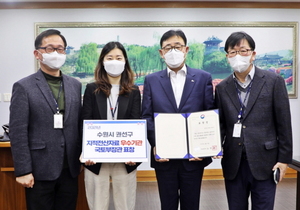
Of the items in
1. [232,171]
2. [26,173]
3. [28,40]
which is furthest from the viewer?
[28,40]

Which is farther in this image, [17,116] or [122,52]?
[122,52]

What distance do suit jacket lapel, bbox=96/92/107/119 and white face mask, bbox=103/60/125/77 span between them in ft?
0.60

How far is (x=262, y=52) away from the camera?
4.54 meters

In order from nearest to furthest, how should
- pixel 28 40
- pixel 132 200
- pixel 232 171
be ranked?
pixel 232 171, pixel 132 200, pixel 28 40

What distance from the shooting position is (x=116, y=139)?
6.45ft

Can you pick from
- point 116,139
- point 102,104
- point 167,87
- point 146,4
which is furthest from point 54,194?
point 146,4

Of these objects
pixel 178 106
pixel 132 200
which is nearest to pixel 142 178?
pixel 132 200

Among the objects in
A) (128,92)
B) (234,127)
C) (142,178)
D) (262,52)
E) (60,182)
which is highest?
(262,52)

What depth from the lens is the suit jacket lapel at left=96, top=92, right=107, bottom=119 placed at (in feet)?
6.64

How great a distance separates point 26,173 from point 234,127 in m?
1.41

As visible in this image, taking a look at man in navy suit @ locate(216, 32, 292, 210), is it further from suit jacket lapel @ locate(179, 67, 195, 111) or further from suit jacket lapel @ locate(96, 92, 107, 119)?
suit jacket lapel @ locate(96, 92, 107, 119)

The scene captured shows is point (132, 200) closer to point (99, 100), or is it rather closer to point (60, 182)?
point (60, 182)

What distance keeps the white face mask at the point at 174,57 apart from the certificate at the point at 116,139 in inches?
19.0

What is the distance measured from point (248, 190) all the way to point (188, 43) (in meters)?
2.99
